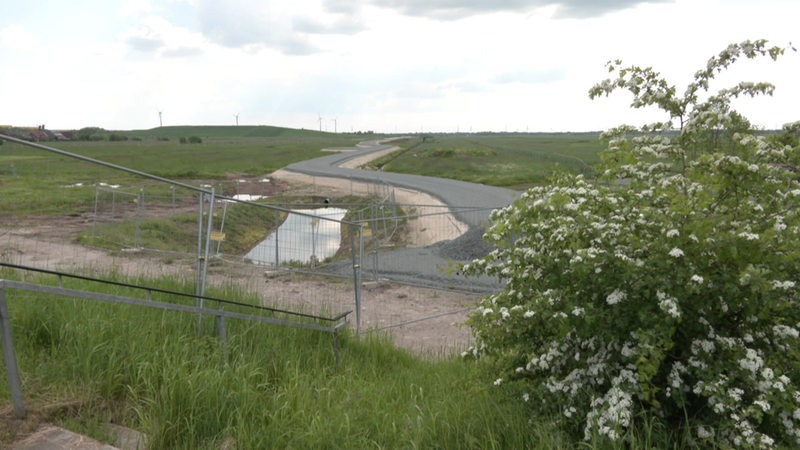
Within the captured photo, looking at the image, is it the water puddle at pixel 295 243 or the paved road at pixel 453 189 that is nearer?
the water puddle at pixel 295 243

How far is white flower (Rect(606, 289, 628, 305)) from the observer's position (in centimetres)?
409

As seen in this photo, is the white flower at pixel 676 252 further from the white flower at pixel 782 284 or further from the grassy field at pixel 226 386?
the grassy field at pixel 226 386

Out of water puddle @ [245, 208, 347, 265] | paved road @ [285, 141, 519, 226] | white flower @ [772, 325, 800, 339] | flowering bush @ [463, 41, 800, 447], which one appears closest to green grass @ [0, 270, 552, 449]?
flowering bush @ [463, 41, 800, 447]

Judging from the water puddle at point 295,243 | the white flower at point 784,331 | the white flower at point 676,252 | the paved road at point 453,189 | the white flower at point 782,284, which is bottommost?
the paved road at point 453,189

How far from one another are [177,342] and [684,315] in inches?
154

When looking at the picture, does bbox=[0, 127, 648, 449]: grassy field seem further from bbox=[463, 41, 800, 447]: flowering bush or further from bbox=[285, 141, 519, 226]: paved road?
bbox=[285, 141, 519, 226]: paved road

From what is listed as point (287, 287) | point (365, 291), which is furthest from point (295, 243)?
point (365, 291)

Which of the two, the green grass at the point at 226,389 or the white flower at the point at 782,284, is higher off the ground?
the white flower at the point at 782,284

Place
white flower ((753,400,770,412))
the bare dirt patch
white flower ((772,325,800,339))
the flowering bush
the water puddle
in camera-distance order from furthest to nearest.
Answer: the water puddle, the bare dirt patch, white flower ((772,325,800,339)), the flowering bush, white flower ((753,400,770,412))

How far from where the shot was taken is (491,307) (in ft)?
17.3

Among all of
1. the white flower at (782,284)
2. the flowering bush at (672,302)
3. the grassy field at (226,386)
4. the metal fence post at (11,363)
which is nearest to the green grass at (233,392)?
the grassy field at (226,386)

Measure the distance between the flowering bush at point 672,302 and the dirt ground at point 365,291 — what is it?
5.55 ft

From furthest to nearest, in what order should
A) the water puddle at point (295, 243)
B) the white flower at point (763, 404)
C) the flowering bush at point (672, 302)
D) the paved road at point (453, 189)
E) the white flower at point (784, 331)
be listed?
the paved road at point (453, 189)
the water puddle at point (295, 243)
the white flower at point (784, 331)
the flowering bush at point (672, 302)
the white flower at point (763, 404)

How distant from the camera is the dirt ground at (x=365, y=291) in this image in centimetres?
718
